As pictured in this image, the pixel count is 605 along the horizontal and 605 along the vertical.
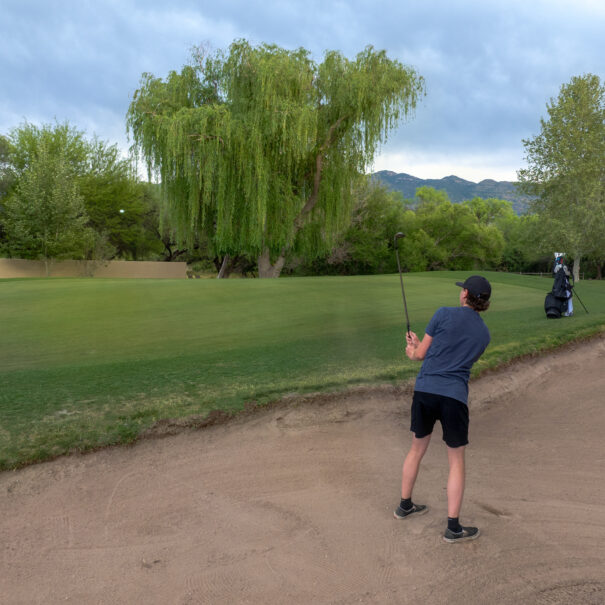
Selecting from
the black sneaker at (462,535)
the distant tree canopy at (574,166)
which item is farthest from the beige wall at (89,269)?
the black sneaker at (462,535)

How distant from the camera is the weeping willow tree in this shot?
79.2 ft

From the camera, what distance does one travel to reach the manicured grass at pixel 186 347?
621cm

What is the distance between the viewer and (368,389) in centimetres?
760

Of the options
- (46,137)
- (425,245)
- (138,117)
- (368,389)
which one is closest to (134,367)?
(368,389)

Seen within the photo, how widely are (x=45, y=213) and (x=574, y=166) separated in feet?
140

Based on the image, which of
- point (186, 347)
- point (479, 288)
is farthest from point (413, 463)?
point (186, 347)

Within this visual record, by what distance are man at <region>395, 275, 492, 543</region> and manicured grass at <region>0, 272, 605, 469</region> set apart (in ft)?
10.4

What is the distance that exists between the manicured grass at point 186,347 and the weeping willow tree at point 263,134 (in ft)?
26.2

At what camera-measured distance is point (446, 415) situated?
→ 13.0 ft

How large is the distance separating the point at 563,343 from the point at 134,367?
9.13m

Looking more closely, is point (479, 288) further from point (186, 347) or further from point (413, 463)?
point (186, 347)

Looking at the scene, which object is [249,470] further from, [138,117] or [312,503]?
[138,117]

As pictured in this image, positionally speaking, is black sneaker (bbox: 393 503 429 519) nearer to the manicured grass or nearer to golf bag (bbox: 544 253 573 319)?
the manicured grass

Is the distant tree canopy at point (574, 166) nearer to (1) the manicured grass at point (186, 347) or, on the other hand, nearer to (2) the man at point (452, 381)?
(1) the manicured grass at point (186, 347)
